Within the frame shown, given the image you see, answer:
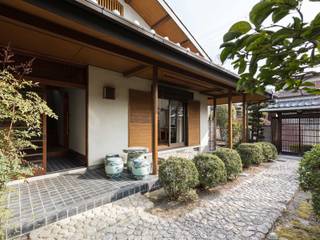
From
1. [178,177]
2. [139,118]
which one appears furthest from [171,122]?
[178,177]

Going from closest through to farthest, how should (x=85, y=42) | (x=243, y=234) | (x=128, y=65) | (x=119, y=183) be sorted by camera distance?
1. (x=243, y=234)
2. (x=85, y=42)
3. (x=119, y=183)
4. (x=128, y=65)

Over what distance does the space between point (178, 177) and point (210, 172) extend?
896 mm

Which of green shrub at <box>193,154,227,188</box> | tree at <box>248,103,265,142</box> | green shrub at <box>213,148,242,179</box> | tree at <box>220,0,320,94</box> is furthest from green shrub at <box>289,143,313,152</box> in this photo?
tree at <box>220,0,320,94</box>

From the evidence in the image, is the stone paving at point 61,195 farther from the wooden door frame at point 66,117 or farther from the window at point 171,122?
the window at point 171,122

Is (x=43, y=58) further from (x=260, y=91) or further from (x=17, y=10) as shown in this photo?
(x=260, y=91)

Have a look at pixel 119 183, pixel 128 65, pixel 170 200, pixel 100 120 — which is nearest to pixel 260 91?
pixel 170 200

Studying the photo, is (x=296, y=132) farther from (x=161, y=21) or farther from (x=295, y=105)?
(x=161, y=21)

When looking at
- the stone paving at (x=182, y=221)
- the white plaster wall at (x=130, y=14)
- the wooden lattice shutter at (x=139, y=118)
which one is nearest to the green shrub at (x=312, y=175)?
the stone paving at (x=182, y=221)

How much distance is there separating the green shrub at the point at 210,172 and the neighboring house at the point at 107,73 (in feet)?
4.04

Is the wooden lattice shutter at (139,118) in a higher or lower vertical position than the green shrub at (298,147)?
higher

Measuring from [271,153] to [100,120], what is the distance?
7.11 meters

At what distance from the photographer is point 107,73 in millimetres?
5582

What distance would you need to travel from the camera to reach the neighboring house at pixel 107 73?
118 inches

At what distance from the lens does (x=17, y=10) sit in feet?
9.04
